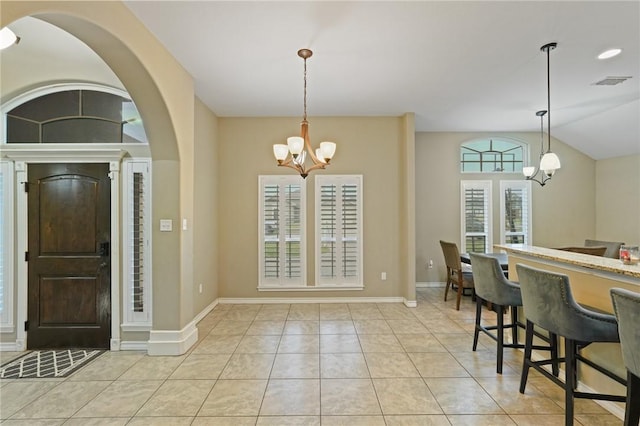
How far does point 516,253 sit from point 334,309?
8.58 feet

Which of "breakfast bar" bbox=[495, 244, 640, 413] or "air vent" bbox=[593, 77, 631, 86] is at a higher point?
"air vent" bbox=[593, 77, 631, 86]

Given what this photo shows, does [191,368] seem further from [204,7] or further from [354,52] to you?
[354,52]

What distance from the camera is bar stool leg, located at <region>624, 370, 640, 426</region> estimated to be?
1703mm

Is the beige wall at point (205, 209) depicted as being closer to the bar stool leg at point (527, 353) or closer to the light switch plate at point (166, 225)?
the light switch plate at point (166, 225)

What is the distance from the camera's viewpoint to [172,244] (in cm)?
326

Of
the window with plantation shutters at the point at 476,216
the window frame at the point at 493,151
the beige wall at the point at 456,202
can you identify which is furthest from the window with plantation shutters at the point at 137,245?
the window frame at the point at 493,151

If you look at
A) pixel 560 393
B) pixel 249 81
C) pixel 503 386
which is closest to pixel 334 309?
pixel 503 386

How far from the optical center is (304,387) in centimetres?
262

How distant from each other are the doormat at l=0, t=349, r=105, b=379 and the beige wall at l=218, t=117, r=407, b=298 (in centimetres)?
225

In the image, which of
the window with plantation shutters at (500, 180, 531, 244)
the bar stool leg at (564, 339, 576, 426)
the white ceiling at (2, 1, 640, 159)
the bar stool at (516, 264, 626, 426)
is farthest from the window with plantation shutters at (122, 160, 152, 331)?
the window with plantation shutters at (500, 180, 531, 244)

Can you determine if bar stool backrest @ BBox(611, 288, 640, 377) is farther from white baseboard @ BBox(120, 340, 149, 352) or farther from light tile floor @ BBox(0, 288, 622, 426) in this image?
white baseboard @ BBox(120, 340, 149, 352)

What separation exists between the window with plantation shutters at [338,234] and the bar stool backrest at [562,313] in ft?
9.81

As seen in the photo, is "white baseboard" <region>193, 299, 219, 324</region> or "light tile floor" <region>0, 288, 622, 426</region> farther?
"white baseboard" <region>193, 299, 219, 324</region>

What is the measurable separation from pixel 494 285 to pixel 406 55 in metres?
2.42
